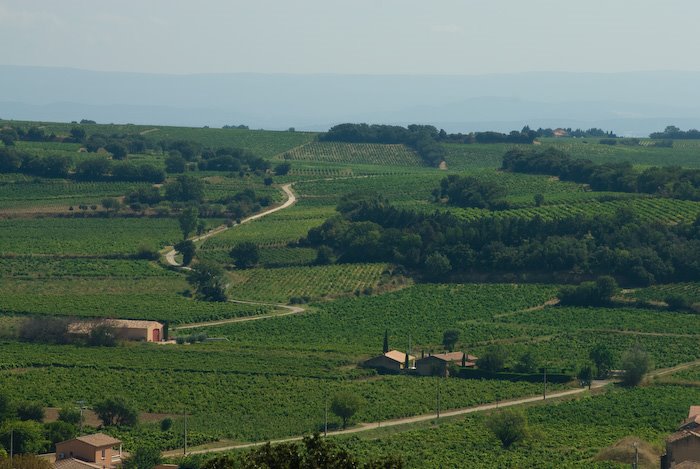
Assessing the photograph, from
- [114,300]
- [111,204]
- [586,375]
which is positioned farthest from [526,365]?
[111,204]

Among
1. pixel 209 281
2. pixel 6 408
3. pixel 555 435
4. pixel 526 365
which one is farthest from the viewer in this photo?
pixel 209 281

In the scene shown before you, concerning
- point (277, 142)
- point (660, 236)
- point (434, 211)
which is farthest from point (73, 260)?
point (277, 142)

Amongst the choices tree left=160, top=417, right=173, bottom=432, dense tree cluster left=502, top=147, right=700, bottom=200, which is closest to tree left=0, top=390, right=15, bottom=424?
tree left=160, top=417, right=173, bottom=432

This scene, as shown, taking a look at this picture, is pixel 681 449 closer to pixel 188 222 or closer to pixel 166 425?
pixel 166 425

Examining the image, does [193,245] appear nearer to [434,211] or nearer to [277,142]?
[434,211]

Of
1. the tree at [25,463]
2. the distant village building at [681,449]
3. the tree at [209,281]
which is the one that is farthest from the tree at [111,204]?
the distant village building at [681,449]

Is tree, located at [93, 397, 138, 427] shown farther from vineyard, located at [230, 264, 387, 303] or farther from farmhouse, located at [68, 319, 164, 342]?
vineyard, located at [230, 264, 387, 303]
